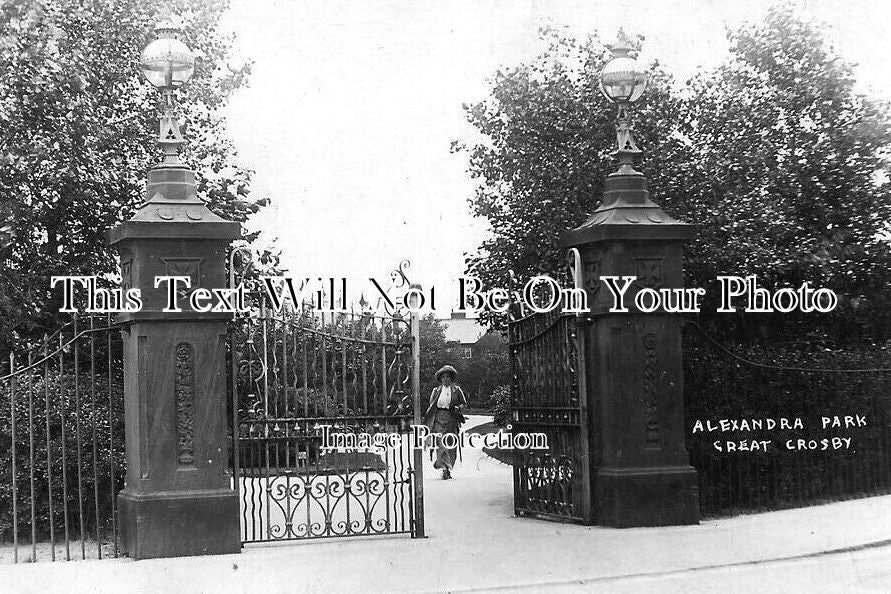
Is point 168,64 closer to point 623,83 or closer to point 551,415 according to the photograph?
point 623,83

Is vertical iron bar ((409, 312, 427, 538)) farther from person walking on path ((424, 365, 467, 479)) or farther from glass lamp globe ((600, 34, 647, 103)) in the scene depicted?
person walking on path ((424, 365, 467, 479))

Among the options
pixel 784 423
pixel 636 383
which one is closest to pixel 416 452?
pixel 636 383

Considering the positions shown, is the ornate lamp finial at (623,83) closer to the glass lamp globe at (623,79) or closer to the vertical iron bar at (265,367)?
the glass lamp globe at (623,79)

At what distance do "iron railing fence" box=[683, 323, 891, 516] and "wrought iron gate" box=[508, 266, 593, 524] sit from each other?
1424mm

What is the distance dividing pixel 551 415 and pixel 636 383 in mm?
1064

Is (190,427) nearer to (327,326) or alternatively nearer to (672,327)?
(327,326)

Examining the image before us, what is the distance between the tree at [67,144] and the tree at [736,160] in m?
3.72

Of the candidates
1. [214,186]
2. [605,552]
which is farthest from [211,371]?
[214,186]

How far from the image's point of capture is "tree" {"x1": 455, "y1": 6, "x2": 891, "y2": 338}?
14.0 metres

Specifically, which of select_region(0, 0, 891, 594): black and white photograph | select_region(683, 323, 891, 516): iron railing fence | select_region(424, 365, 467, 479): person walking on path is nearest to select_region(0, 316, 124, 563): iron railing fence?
select_region(0, 0, 891, 594): black and white photograph

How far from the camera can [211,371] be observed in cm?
932

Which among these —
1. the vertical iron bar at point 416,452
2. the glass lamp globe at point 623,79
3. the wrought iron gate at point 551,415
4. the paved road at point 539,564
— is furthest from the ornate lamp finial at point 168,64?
the wrought iron gate at point 551,415

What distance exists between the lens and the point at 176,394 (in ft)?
30.2

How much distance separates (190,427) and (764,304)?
777cm
